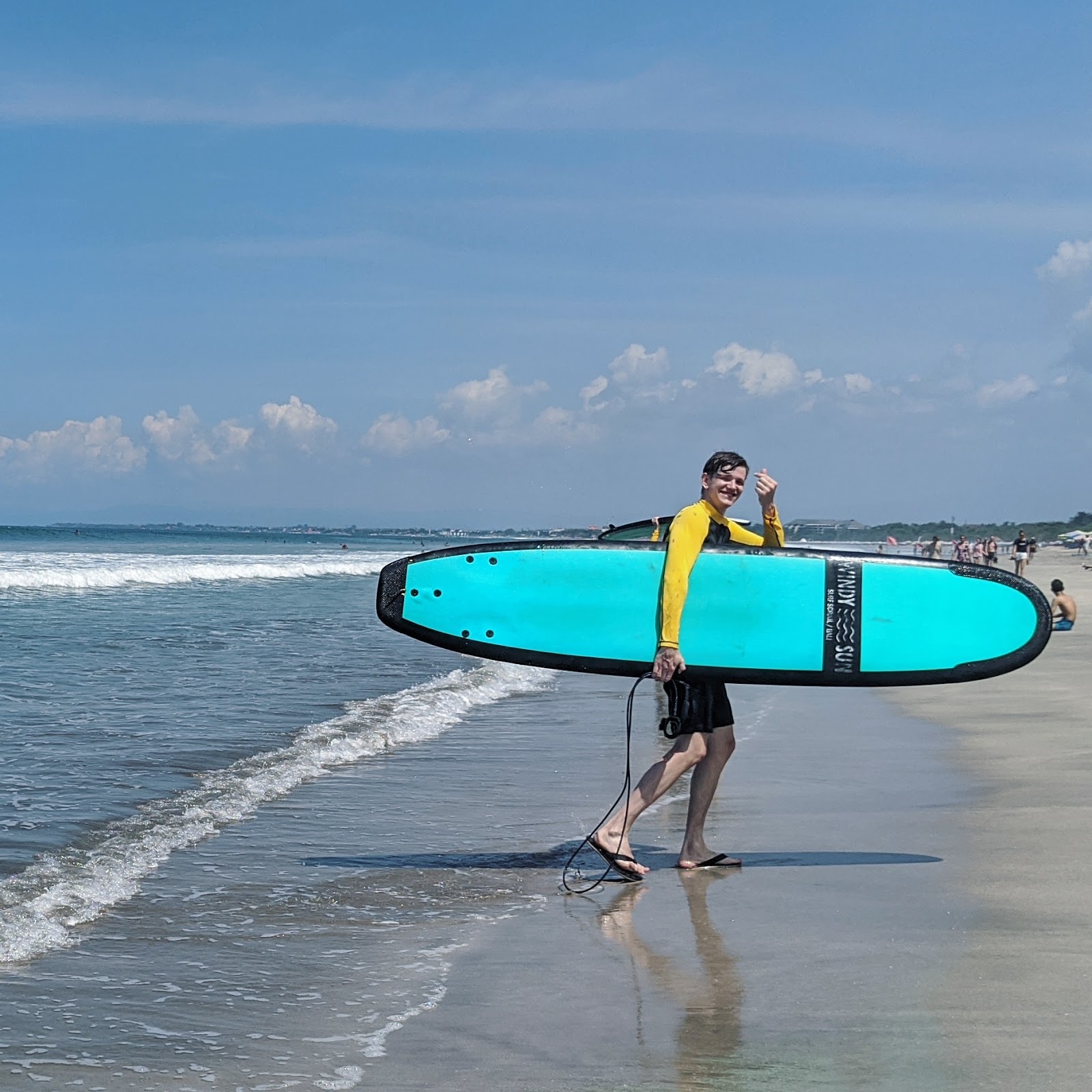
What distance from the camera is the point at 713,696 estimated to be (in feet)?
17.2

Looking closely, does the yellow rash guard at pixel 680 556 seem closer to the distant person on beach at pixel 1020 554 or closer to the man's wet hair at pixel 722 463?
the man's wet hair at pixel 722 463

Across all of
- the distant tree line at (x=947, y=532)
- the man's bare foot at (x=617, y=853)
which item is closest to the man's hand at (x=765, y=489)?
the man's bare foot at (x=617, y=853)

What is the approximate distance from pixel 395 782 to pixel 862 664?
304 cm

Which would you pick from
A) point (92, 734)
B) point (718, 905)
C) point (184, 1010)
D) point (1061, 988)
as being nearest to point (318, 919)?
point (184, 1010)

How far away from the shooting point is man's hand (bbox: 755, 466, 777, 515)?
17.7ft

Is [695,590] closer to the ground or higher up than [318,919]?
higher up

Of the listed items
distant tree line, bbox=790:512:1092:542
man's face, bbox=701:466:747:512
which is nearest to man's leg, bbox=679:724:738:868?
man's face, bbox=701:466:747:512

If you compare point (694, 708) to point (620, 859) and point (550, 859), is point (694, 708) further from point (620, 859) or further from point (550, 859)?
point (550, 859)

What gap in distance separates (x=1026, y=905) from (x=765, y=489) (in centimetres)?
190

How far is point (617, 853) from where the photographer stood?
514cm

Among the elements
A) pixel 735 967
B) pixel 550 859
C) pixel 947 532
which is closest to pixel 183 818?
pixel 550 859

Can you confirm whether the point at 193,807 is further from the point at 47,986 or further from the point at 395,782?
the point at 47,986

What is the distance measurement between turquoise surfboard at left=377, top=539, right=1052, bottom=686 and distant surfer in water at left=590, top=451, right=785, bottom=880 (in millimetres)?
252

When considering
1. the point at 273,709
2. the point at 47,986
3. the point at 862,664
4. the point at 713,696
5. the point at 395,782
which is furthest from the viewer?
the point at 273,709
